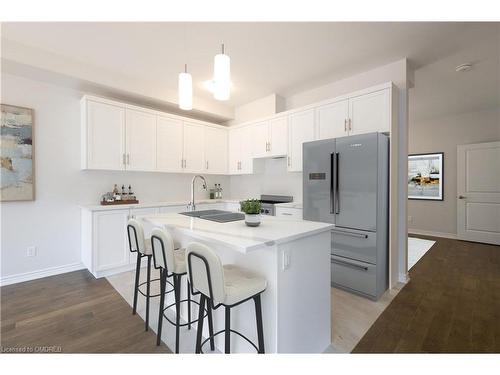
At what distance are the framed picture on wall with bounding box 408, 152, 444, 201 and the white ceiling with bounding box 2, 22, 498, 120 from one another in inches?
106

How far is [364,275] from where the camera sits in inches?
104

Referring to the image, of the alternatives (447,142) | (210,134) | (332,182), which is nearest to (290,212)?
(332,182)

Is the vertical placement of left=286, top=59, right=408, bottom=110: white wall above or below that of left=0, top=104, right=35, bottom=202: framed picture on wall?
above

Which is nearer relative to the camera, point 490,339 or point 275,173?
point 490,339

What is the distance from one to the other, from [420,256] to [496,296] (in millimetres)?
1492

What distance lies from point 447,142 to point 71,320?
716 cm

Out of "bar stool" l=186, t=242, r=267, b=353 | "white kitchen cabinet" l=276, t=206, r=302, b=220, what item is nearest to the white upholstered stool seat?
"bar stool" l=186, t=242, r=267, b=353

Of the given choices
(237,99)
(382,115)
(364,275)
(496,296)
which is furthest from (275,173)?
(496,296)

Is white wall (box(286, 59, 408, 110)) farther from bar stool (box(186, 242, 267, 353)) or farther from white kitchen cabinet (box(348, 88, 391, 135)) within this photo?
bar stool (box(186, 242, 267, 353))

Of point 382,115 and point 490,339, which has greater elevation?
point 382,115

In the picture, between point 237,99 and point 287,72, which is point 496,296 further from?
point 237,99

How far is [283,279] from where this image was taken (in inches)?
58.7

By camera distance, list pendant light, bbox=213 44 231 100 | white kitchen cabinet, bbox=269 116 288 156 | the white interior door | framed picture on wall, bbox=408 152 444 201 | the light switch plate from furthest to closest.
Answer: framed picture on wall, bbox=408 152 444 201 → the white interior door → white kitchen cabinet, bbox=269 116 288 156 → the light switch plate → pendant light, bbox=213 44 231 100

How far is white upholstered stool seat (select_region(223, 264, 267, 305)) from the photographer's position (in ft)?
4.34
